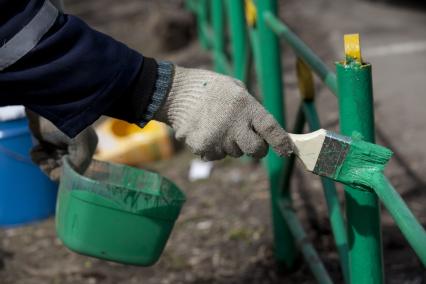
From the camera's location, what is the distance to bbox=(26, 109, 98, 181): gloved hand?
2113 millimetres

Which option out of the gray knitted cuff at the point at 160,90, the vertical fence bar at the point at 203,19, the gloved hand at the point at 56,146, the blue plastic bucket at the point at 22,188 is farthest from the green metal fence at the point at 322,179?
the vertical fence bar at the point at 203,19

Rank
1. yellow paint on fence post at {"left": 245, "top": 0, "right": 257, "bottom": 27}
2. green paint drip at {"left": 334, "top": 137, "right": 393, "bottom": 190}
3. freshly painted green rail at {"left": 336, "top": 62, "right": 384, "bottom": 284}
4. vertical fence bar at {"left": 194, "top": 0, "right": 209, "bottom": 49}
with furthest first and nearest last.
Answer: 1. vertical fence bar at {"left": 194, "top": 0, "right": 209, "bottom": 49}
2. yellow paint on fence post at {"left": 245, "top": 0, "right": 257, "bottom": 27}
3. freshly painted green rail at {"left": 336, "top": 62, "right": 384, "bottom": 284}
4. green paint drip at {"left": 334, "top": 137, "right": 393, "bottom": 190}

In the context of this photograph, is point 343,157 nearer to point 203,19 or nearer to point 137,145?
point 137,145

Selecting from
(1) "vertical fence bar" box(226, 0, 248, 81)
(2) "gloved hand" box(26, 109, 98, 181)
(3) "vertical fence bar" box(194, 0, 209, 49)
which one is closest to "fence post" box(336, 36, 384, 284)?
(2) "gloved hand" box(26, 109, 98, 181)

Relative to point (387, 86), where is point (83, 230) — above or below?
above

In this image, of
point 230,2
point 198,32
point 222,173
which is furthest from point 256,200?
point 198,32

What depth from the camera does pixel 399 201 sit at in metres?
1.49

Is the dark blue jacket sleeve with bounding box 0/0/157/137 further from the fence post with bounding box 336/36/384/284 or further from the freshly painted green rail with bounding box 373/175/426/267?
the freshly painted green rail with bounding box 373/175/426/267

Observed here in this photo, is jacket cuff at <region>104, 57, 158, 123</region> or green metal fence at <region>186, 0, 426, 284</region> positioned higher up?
jacket cuff at <region>104, 57, 158, 123</region>

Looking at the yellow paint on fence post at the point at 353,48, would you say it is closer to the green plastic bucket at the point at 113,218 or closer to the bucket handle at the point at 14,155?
the green plastic bucket at the point at 113,218

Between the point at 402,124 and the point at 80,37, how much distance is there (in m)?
2.74

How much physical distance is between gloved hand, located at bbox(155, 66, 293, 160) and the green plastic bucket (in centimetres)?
43

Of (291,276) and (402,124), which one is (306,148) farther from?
(402,124)

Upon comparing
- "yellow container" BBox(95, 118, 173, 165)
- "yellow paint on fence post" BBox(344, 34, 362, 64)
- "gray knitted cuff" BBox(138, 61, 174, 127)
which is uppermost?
"yellow paint on fence post" BBox(344, 34, 362, 64)
